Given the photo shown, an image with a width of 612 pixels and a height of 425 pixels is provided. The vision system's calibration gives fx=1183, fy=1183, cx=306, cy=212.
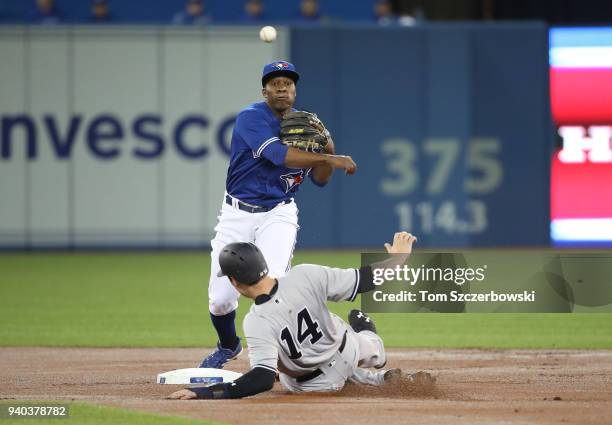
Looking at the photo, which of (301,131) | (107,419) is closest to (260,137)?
(301,131)

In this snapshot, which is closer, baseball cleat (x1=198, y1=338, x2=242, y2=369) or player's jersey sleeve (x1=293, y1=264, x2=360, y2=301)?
player's jersey sleeve (x1=293, y1=264, x2=360, y2=301)

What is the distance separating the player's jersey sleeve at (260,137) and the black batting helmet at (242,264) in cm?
125

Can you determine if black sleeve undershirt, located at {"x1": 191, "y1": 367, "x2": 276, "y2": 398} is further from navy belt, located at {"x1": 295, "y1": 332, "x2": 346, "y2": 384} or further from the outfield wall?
the outfield wall

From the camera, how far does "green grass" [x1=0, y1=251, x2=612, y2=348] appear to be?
10172mm

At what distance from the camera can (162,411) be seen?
20.5 feet

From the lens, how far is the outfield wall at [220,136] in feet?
62.3

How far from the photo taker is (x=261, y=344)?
6.29 metres

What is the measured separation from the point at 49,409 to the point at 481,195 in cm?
1349

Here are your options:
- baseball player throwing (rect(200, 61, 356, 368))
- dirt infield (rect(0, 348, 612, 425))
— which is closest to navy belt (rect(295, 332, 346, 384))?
dirt infield (rect(0, 348, 612, 425))

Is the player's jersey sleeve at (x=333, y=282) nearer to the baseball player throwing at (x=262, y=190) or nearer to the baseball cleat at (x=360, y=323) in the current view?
the baseball cleat at (x=360, y=323)

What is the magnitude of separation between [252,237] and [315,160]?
0.82 m
